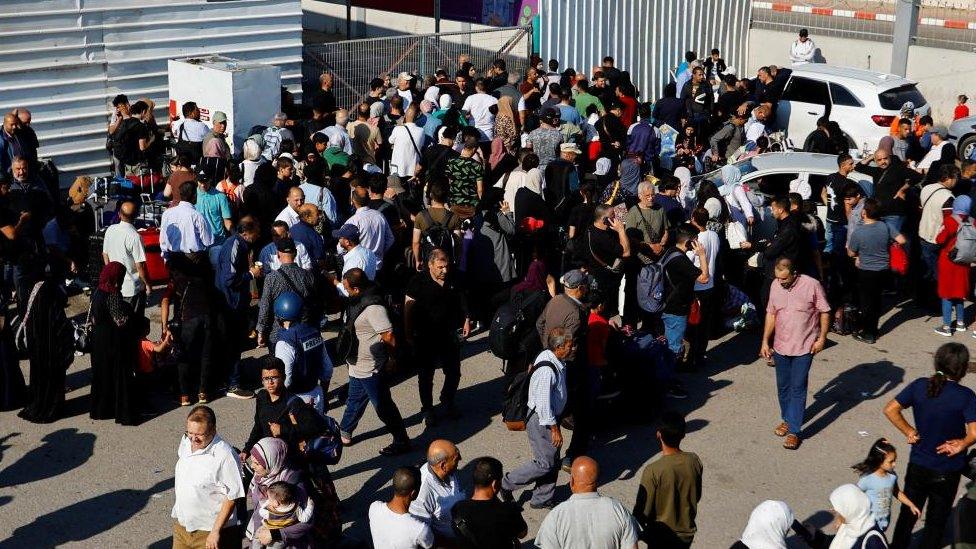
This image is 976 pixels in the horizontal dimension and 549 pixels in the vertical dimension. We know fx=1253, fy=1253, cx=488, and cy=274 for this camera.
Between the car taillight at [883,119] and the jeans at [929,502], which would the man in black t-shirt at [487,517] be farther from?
the car taillight at [883,119]

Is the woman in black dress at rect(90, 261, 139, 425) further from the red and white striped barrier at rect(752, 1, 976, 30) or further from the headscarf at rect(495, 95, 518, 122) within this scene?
the red and white striped barrier at rect(752, 1, 976, 30)

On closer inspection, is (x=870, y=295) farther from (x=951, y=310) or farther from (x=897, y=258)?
(x=951, y=310)

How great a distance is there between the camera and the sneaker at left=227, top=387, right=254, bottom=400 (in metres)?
11.2

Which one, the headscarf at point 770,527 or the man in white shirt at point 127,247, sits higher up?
the man in white shirt at point 127,247

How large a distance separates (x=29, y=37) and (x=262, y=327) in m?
7.74

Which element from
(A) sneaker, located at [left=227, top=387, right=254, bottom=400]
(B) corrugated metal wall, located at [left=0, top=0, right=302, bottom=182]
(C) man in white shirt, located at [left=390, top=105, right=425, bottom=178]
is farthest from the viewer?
(B) corrugated metal wall, located at [left=0, top=0, right=302, bottom=182]

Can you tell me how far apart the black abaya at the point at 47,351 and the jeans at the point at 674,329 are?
17.4 feet

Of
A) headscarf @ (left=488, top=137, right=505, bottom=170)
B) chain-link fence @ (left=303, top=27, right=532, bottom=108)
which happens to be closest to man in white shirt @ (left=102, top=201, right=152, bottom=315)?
headscarf @ (left=488, top=137, right=505, bottom=170)

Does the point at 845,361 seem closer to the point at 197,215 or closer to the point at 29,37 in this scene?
the point at 197,215

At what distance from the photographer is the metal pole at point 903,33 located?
74.6ft

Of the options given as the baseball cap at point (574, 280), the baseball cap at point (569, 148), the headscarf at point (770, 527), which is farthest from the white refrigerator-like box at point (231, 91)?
the headscarf at point (770, 527)

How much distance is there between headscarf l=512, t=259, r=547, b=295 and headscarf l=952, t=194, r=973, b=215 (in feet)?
15.2

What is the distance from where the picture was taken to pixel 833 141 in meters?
16.8

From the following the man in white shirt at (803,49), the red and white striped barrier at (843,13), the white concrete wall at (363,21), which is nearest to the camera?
the red and white striped barrier at (843,13)
